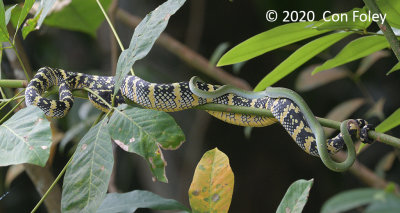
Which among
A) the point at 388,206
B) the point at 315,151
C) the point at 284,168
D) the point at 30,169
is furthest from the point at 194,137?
the point at 388,206

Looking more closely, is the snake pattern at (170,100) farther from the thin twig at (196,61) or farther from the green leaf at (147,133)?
the thin twig at (196,61)

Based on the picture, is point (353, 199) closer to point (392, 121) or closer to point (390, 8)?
point (390, 8)

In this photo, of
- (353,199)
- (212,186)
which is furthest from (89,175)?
(353,199)

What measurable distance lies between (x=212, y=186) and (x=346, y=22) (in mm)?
401

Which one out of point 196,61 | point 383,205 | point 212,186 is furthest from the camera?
point 196,61

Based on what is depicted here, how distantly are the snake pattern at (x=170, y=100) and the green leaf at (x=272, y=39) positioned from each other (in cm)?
33

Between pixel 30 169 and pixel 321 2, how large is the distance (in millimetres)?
2438

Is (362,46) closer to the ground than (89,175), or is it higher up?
higher up

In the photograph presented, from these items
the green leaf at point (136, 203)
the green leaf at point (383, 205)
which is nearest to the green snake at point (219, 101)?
the green leaf at point (136, 203)

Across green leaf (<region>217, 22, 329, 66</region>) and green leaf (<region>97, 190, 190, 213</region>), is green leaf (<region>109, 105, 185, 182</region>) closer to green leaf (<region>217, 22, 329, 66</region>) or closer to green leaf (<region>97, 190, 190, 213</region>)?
green leaf (<region>97, 190, 190, 213</region>)

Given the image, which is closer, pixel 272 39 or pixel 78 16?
pixel 272 39

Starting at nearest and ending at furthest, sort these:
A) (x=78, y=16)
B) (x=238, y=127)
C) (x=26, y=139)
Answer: (x=26, y=139), (x=78, y=16), (x=238, y=127)

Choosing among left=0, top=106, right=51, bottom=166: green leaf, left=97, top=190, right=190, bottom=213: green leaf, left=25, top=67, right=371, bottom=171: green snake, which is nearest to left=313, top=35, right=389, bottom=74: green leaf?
left=25, top=67, right=371, bottom=171: green snake

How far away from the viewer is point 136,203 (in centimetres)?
87
